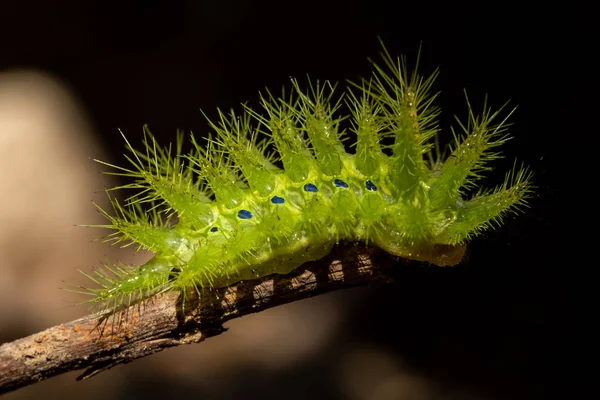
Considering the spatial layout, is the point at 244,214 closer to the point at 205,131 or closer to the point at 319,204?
the point at 319,204

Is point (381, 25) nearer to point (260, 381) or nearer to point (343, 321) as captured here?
point (343, 321)

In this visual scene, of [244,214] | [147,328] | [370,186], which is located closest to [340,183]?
[370,186]

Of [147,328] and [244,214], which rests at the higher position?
[244,214]

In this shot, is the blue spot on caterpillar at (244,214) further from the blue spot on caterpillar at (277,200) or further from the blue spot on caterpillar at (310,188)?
the blue spot on caterpillar at (310,188)

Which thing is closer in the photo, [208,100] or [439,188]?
[439,188]

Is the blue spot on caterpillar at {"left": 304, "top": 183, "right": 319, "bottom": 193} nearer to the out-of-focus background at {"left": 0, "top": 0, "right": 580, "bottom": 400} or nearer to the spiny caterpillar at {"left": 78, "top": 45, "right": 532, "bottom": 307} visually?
the spiny caterpillar at {"left": 78, "top": 45, "right": 532, "bottom": 307}

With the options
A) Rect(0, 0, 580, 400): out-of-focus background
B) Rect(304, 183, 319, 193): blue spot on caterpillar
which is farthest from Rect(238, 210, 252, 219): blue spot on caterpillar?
Rect(0, 0, 580, 400): out-of-focus background

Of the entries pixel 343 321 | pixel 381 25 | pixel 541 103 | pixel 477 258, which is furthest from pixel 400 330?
pixel 381 25
